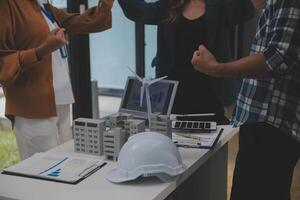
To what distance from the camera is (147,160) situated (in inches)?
55.1

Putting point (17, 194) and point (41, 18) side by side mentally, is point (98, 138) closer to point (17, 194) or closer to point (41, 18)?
point (17, 194)

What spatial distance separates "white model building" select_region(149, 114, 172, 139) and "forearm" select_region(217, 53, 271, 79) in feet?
1.10

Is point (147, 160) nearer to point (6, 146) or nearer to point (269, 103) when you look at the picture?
point (269, 103)

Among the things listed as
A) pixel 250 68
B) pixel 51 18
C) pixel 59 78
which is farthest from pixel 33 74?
pixel 250 68

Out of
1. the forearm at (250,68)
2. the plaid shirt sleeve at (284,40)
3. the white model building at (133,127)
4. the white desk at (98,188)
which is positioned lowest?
the white desk at (98,188)

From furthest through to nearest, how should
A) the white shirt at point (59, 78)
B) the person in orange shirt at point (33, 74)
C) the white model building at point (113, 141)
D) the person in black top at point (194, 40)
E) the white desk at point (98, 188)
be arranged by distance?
the person in black top at point (194, 40), the white shirt at point (59, 78), the person in orange shirt at point (33, 74), the white model building at point (113, 141), the white desk at point (98, 188)

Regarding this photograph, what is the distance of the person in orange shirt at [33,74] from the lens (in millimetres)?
1846

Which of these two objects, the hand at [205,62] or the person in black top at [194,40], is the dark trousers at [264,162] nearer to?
the hand at [205,62]

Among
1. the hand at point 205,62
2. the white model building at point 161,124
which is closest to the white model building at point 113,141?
the white model building at point 161,124

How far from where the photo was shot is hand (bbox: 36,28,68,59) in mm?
1807

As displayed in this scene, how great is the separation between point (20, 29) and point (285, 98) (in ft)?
3.61

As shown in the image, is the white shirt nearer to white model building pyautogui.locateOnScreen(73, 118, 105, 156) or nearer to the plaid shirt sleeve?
white model building pyautogui.locateOnScreen(73, 118, 105, 156)

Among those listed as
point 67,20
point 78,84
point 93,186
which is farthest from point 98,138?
point 78,84

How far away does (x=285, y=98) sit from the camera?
59.4 inches
